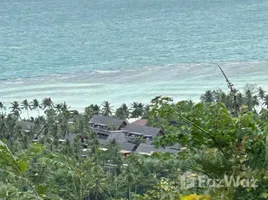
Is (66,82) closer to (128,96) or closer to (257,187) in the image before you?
(128,96)

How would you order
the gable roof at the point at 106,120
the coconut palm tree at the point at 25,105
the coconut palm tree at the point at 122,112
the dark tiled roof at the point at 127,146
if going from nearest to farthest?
the dark tiled roof at the point at 127,146
the gable roof at the point at 106,120
the coconut palm tree at the point at 122,112
the coconut palm tree at the point at 25,105

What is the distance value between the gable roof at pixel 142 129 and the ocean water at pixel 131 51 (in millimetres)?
6455

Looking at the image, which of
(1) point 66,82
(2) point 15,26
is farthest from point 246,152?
(2) point 15,26

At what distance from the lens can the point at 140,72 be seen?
57.9 meters

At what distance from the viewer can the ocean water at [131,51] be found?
A: 52.3 metres

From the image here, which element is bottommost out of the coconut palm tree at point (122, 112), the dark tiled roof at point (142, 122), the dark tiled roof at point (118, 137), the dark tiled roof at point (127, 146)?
the dark tiled roof at point (127, 146)

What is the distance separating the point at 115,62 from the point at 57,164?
56706 millimetres

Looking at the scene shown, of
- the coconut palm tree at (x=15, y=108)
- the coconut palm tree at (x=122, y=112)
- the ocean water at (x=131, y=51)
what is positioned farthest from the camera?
the ocean water at (x=131, y=51)

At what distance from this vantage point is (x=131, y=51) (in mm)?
69125

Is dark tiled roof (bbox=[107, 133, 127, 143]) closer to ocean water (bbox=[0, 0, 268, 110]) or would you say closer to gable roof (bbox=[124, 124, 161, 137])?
gable roof (bbox=[124, 124, 161, 137])

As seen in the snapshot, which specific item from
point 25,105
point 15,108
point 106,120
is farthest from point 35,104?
point 106,120

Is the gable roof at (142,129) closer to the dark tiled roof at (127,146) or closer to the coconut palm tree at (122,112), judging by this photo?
the dark tiled roof at (127,146)

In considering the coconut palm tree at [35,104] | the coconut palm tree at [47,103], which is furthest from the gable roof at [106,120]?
the coconut palm tree at [35,104]

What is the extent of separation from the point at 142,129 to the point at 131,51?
94.4 feet
